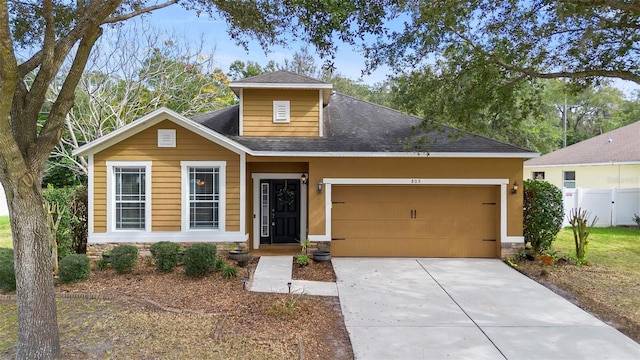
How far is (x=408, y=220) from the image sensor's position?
10516mm

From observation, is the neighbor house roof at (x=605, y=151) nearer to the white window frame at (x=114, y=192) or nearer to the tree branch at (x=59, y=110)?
the white window frame at (x=114, y=192)

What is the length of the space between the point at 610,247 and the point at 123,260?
43.3 ft

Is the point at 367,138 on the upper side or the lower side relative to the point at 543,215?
upper

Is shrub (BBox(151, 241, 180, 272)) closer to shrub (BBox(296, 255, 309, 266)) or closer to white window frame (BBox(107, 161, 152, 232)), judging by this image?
white window frame (BBox(107, 161, 152, 232))

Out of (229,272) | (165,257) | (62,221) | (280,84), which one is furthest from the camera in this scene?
(280,84)

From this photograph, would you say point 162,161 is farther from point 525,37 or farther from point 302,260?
point 525,37

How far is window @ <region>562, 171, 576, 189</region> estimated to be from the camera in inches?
777

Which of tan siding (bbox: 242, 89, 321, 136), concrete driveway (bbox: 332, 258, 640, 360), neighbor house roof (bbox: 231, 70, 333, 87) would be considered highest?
neighbor house roof (bbox: 231, 70, 333, 87)

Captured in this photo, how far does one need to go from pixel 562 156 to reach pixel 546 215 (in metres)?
13.3

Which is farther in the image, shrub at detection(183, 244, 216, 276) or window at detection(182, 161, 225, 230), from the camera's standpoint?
window at detection(182, 161, 225, 230)

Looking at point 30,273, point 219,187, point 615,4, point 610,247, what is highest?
point 615,4

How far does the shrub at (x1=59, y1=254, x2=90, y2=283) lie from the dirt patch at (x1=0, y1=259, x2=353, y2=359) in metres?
0.16

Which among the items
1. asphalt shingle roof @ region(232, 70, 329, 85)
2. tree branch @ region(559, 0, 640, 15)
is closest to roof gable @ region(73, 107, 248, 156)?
asphalt shingle roof @ region(232, 70, 329, 85)

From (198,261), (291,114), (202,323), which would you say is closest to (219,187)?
(198,261)
